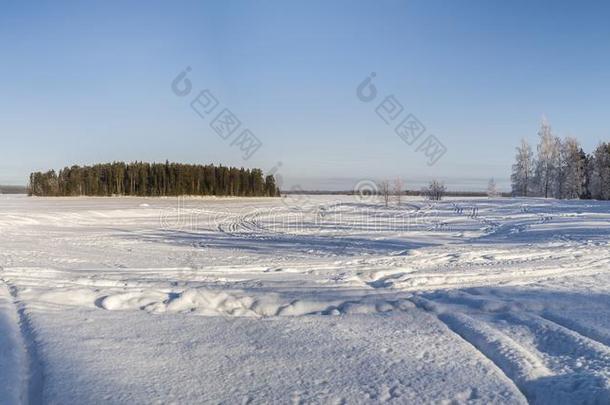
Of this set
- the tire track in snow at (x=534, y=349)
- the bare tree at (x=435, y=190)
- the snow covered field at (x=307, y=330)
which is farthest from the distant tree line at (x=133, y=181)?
the tire track in snow at (x=534, y=349)

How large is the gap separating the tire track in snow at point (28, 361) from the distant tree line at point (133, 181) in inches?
3355

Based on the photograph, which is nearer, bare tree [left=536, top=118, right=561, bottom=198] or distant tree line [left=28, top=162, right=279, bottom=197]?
bare tree [left=536, top=118, right=561, bottom=198]

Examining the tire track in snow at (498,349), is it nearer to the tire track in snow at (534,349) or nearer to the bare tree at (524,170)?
the tire track in snow at (534,349)

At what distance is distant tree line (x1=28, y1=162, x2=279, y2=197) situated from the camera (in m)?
89.9

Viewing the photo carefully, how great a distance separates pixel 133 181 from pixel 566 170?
71245 millimetres

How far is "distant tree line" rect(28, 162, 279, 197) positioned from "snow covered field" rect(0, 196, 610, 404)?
8248 cm

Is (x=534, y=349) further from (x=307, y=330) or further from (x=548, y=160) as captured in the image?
(x=548, y=160)

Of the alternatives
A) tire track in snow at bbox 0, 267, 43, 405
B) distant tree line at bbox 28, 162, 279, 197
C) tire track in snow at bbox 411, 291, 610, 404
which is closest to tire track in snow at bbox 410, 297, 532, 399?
tire track in snow at bbox 411, 291, 610, 404

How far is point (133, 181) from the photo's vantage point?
91.4m

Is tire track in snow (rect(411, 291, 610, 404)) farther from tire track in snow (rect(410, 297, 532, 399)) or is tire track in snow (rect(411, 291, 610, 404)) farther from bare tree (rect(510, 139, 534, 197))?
bare tree (rect(510, 139, 534, 197))

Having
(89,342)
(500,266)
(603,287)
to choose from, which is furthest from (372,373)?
(500,266)

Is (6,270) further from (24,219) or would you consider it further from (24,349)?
(24,219)

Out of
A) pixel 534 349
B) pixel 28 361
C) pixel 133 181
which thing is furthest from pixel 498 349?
pixel 133 181

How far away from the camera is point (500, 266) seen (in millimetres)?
10273
